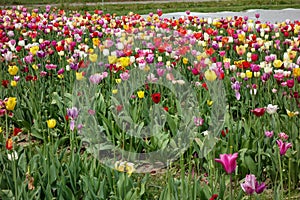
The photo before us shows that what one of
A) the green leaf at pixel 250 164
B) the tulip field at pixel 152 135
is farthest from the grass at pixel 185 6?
the green leaf at pixel 250 164

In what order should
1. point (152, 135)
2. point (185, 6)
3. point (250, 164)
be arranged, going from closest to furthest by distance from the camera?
point (250, 164)
point (152, 135)
point (185, 6)

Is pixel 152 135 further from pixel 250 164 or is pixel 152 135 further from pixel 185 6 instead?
pixel 185 6

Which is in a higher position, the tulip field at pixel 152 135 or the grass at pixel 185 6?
the grass at pixel 185 6

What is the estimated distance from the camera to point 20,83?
4.74 m

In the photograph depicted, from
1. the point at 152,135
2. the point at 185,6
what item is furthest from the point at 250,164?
the point at 185,6

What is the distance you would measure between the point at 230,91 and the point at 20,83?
2.06 m

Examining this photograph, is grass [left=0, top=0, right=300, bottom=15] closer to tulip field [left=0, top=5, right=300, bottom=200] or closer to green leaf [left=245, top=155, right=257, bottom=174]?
tulip field [left=0, top=5, right=300, bottom=200]

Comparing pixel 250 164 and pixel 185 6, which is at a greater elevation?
pixel 185 6

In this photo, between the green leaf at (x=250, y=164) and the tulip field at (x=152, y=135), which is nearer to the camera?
the tulip field at (x=152, y=135)

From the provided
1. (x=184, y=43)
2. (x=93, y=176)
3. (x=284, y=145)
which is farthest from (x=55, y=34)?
(x=284, y=145)

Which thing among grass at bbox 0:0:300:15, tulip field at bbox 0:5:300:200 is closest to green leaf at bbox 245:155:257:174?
tulip field at bbox 0:5:300:200

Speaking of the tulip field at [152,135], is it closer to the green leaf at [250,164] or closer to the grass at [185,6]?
the green leaf at [250,164]

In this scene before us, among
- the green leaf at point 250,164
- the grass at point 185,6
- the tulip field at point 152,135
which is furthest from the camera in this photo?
the grass at point 185,6

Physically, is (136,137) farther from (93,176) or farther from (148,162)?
(93,176)
